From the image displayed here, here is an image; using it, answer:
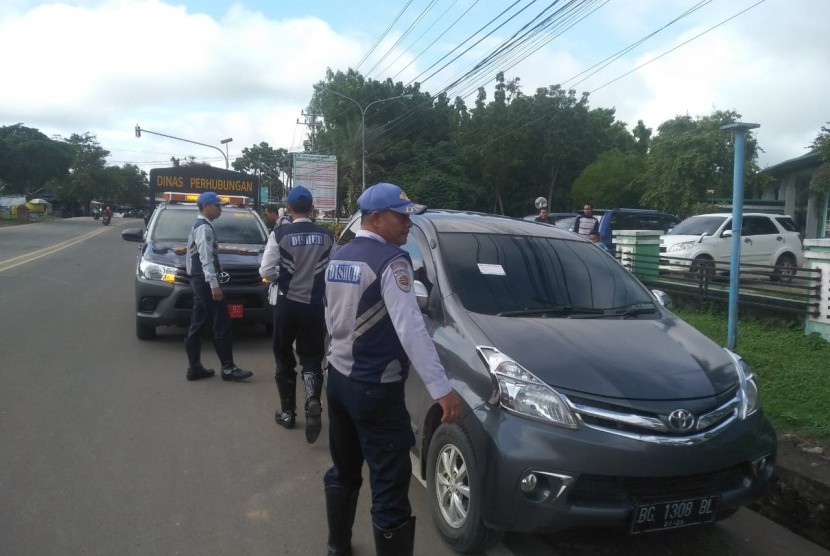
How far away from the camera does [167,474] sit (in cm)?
427

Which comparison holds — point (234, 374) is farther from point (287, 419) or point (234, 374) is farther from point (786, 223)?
point (786, 223)

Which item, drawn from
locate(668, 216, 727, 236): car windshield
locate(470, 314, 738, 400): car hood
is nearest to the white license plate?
locate(470, 314, 738, 400): car hood

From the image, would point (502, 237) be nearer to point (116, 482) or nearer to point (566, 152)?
point (116, 482)

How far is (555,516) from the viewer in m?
2.90

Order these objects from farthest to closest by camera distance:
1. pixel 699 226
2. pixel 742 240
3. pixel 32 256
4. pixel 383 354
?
1. pixel 32 256
2. pixel 699 226
3. pixel 742 240
4. pixel 383 354

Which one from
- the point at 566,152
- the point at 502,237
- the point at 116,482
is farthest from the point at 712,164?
the point at 116,482

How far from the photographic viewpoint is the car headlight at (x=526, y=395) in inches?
118

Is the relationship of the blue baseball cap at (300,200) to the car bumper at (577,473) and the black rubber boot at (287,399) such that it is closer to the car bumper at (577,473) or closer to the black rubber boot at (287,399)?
the black rubber boot at (287,399)

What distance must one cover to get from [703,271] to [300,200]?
658 centimetres

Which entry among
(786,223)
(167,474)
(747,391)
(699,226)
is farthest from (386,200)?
(786,223)

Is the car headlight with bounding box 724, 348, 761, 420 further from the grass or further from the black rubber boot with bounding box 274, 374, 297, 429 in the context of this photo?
the black rubber boot with bounding box 274, 374, 297, 429

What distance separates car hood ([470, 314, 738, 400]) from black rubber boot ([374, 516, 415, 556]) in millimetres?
946

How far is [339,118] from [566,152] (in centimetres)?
1933

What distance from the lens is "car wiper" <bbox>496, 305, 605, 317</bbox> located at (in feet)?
12.6
